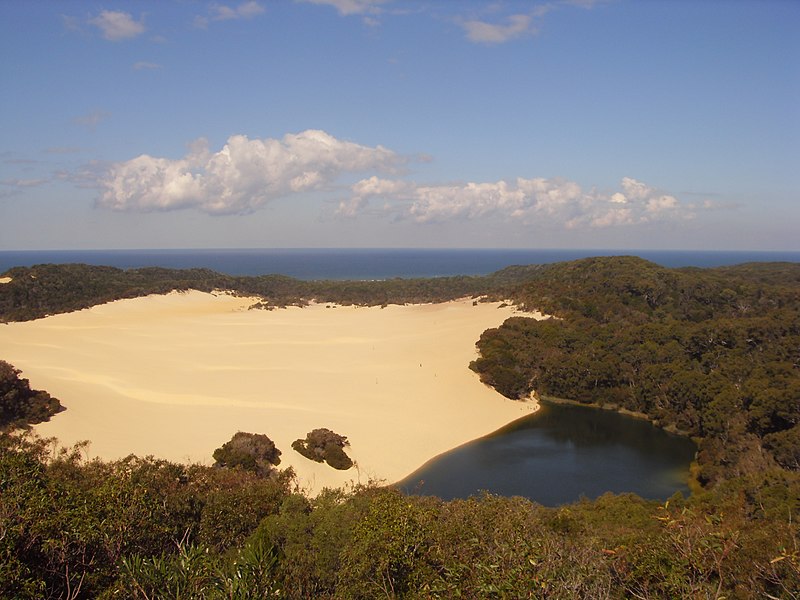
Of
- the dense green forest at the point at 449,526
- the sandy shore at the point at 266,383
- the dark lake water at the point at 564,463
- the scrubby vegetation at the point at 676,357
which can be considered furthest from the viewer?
the scrubby vegetation at the point at 676,357

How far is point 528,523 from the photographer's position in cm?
1135

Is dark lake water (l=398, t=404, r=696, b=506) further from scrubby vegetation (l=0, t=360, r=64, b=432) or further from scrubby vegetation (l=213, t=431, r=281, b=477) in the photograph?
scrubby vegetation (l=0, t=360, r=64, b=432)

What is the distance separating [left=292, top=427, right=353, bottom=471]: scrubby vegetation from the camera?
2388 cm

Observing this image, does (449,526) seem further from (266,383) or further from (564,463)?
(266,383)

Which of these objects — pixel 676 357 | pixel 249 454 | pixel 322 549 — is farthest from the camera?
pixel 676 357

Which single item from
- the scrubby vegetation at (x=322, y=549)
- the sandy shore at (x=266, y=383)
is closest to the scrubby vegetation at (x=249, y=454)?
the sandy shore at (x=266, y=383)

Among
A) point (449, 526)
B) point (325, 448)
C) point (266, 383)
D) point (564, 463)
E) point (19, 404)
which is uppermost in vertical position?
point (449, 526)

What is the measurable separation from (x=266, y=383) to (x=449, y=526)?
25482 millimetres

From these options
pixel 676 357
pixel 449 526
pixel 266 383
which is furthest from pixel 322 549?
pixel 676 357

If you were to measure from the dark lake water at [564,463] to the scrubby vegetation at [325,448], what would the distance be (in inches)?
119

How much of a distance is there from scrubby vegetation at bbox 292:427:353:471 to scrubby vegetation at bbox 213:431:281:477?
1.32 m

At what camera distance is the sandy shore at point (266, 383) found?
24375mm

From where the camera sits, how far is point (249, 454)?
21.8 meters

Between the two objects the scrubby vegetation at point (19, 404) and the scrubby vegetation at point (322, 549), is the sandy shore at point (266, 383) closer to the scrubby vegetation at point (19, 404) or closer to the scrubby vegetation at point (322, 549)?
the scrubby vegetation at point (19, 404)
